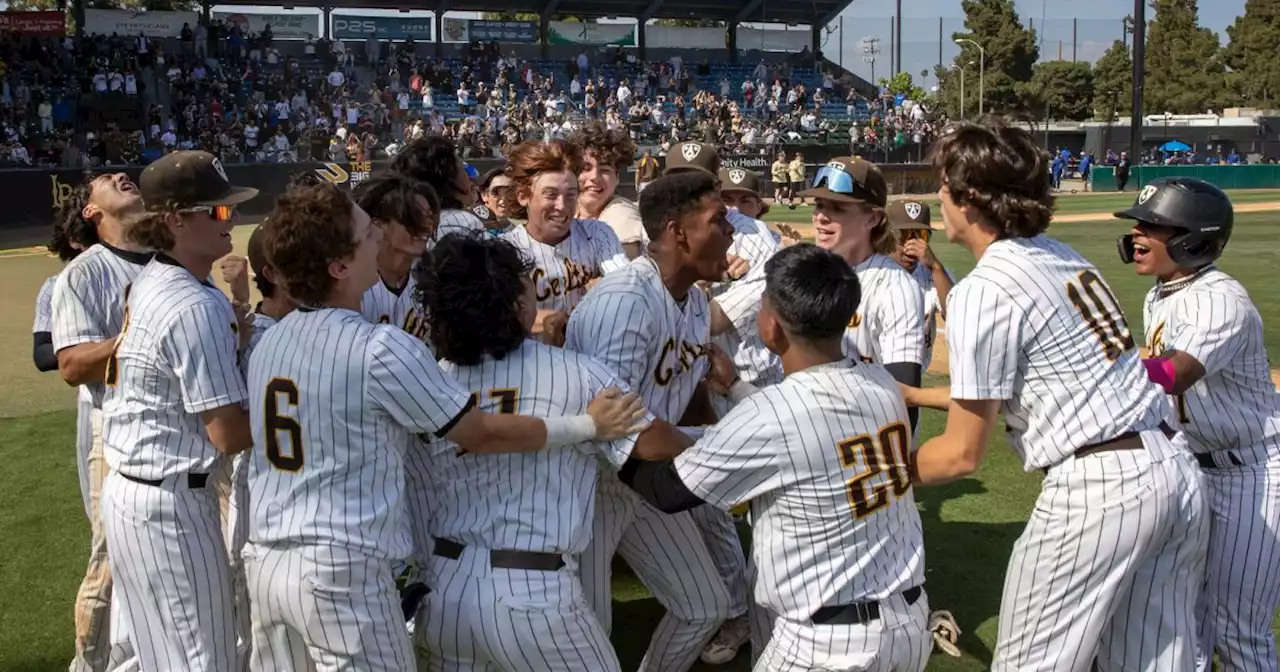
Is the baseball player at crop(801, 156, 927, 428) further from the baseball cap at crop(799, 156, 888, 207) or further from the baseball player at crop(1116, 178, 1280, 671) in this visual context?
the baseball player at crop(1116, 178, 1280, 671)

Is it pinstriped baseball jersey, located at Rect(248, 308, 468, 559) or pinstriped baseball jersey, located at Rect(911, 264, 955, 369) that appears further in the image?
pinstriped baseball jersey, located at Rect(911, 264, 955, 369)

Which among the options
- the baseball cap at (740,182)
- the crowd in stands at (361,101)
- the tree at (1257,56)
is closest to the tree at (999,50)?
the tree at (1257,56)

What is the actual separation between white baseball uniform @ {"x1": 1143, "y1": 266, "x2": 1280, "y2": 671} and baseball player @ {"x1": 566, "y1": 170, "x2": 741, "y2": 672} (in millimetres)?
1561

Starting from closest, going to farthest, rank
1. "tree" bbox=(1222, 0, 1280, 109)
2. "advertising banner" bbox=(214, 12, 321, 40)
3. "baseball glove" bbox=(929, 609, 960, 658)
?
"baseball glove" bbox=(929, 609, 960, 658)
"advertising banner" bbox=(214, 12, 321, 40)
"tree" bbox=(1222, 0, 1280, 109)

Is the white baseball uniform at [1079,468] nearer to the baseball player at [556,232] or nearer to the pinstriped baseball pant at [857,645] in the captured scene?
the pinstriped baseball pant at [857,645]

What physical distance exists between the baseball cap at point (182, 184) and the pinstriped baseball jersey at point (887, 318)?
2.34 m

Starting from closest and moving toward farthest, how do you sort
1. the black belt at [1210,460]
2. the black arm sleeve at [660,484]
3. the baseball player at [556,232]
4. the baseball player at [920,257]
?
the black arm sleeve at [660,484], the black belt at [1210,460], the baseball player at [556,232], the baseball player at [920,257]

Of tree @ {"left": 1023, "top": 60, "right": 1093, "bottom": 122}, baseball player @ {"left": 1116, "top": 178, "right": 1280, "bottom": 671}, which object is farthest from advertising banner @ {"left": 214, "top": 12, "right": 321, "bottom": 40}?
tree @ {"left": 1023, "top": 60, "right": 1093, "bottom": 122}

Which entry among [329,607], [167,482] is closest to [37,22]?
[167,482]

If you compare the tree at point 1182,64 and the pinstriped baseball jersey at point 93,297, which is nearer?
the pinstriped baseball jersey at point 93,297

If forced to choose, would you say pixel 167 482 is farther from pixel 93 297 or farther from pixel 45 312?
pixel 45 312

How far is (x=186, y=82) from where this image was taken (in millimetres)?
32656

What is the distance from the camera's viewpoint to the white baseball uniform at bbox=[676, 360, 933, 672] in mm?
2906

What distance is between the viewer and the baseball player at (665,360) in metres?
3.58
